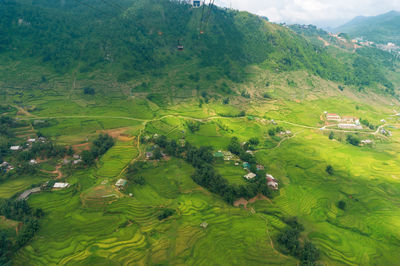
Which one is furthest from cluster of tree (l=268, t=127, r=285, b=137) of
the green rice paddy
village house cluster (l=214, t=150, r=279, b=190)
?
village house cluster (l=214, t=150, r=279, b=190)

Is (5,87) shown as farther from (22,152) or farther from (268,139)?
(268,139)

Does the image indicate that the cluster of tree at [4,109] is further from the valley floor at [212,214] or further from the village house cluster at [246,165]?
the village house cluster at [246,165]

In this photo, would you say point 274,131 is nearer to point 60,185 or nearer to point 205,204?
point 205,204

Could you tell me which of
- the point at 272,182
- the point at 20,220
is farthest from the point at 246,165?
the point at 20,220

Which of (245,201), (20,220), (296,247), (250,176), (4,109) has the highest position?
(4,109)

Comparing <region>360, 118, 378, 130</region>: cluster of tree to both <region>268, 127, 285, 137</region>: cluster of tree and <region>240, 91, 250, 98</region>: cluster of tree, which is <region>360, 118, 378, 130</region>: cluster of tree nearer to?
<region>268, 127, 285, 137</region>: cluster of tree

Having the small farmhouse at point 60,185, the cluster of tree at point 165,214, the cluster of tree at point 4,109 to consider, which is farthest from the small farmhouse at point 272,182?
the cluster of tree at point 4,109

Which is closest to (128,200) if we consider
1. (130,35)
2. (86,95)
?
(86,95)
